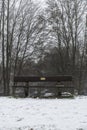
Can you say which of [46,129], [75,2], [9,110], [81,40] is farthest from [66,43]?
[46,129]

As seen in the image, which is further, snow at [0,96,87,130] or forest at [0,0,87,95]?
forest at [0,0,87,95]

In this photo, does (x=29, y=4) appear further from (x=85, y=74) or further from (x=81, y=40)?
(x=85, y=74)

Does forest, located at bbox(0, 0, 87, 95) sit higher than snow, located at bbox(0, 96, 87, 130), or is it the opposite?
forest, located at bbox(0, 0, 87, 95)

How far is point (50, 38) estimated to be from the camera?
33.1 metres

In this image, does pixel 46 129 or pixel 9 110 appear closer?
pixel 46 129

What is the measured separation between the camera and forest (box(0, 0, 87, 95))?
1256 inches

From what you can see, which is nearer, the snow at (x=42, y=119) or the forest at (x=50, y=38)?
the snow at (x=42, y=119)

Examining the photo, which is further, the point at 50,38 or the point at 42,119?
the point at 50,38

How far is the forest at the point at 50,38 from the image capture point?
31898mm

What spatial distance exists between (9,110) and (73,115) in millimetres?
2511

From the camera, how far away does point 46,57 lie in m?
35.0

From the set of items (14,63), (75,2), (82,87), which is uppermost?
(75,2)

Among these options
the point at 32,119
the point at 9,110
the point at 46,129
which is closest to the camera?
the point at 46,129

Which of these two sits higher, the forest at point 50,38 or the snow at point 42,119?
the forest at point 50,38
